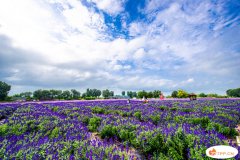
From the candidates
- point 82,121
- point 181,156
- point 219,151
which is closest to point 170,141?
point 181,156

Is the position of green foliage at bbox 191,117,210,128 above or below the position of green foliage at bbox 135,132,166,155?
above

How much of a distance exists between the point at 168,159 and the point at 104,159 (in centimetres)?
127

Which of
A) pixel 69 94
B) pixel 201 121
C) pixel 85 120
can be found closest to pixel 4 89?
pixel 69 94

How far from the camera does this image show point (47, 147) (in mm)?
3580

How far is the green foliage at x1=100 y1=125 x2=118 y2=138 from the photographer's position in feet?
19.2

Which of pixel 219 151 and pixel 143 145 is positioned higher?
pixel 219 151

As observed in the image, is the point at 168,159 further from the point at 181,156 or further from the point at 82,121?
the point at 82,121

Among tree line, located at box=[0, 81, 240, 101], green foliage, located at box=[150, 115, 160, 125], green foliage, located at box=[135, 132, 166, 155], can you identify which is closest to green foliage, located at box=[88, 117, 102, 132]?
green foliage, located at box=[150, 115, 160, 125]

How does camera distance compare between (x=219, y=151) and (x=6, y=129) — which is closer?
(x=219, y=151)

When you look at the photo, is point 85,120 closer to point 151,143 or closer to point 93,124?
point 93,124

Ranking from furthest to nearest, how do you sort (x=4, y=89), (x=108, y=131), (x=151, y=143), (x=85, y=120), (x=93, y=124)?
(x=4, y=89) → (x=85, y=120) → (x=93, y=124) → (x=108, y=131) → (x=151, y=143)

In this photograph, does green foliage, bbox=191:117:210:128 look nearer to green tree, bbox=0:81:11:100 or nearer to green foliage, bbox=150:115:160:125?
green foliage, bbox=150:115:160:125

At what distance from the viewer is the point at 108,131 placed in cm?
593

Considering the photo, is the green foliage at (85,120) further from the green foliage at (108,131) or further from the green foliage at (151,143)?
the green foliage at (151,143)
